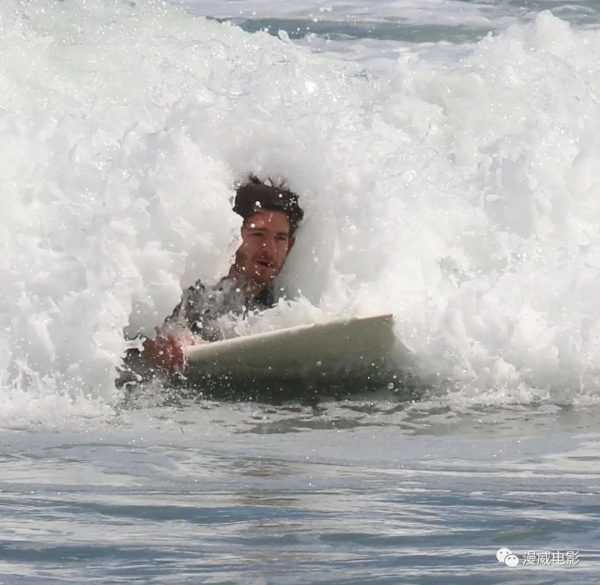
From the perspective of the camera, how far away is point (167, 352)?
22.8ft

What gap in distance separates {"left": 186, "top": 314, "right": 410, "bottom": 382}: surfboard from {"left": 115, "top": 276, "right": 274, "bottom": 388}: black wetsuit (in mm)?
194

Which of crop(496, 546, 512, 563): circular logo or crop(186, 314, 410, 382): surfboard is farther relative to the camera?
crop(186, 314, 410, 382): surfboard

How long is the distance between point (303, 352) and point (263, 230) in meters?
0.73

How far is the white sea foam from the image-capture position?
7004 mm

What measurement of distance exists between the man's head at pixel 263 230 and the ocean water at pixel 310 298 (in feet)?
0.38

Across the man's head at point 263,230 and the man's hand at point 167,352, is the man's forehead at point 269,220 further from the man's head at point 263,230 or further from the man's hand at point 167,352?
the man's hand at point 167,352

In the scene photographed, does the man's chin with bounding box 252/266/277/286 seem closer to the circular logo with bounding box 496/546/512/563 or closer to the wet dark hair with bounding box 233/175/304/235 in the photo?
the wet dark hair with bounding box 233/175/304/235

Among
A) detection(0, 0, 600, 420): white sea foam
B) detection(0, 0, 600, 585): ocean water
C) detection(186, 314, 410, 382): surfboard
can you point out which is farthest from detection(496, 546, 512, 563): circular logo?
detection(186, 314, 410, 382): surfboard

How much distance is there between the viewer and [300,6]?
15.4 metres

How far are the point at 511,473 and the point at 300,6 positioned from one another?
34.4ft

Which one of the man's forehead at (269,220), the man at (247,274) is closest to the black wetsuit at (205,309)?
the man at (247,274)

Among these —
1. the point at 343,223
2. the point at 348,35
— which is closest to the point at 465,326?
the point at 343,223

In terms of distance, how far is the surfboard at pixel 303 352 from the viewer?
273 inches

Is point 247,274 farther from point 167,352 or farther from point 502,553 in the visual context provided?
point 502,553
